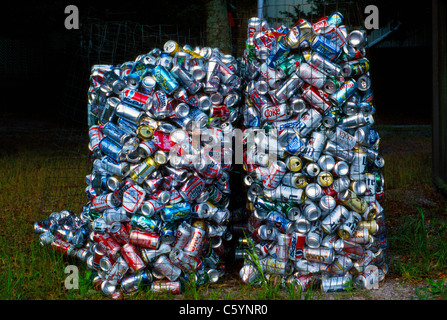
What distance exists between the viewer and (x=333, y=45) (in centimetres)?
329

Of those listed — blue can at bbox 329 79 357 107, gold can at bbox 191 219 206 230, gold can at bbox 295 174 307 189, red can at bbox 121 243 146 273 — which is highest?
blue can at bbox 329 79 357 107

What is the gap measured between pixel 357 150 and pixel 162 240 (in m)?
1.47

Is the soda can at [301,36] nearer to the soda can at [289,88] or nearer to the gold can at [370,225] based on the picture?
the soda can at [289,88]

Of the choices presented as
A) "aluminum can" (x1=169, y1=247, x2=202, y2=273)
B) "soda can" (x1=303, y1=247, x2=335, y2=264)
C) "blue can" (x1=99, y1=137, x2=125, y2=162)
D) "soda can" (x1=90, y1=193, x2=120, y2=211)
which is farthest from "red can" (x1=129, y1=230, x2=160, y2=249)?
"soda can" (x1=303, y1=247, x2=335, y2=264)

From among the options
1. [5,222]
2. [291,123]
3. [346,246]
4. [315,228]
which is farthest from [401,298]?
[5,222]

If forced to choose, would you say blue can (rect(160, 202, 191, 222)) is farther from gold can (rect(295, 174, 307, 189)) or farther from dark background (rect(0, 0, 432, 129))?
dark background (rect(0, 0, 432, 129))

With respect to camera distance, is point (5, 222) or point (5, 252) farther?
point (5, 222)

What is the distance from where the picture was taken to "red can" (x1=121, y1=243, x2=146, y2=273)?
3211 millimetres

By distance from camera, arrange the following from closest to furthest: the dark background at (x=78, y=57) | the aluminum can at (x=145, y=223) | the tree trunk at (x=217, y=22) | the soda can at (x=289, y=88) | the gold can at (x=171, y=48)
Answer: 1. the aluminum can at (x=145, y=223)
2. the soda can at (x=289, y=88)
3. the gold can at (x=171, y=48)
4. the tree trunk at (x=217, y=22)
5. the dark background at (x=78, y=57)

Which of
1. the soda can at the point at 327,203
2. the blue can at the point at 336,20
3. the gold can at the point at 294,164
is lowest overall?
the soda can at the point at 327,203

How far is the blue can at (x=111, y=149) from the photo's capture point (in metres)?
3.34

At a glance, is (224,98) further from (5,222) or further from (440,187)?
(440,187)

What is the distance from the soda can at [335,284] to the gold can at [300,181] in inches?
26.0

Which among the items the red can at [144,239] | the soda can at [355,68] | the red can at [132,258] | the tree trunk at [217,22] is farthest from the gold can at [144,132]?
the tree trunk at [217,22]
